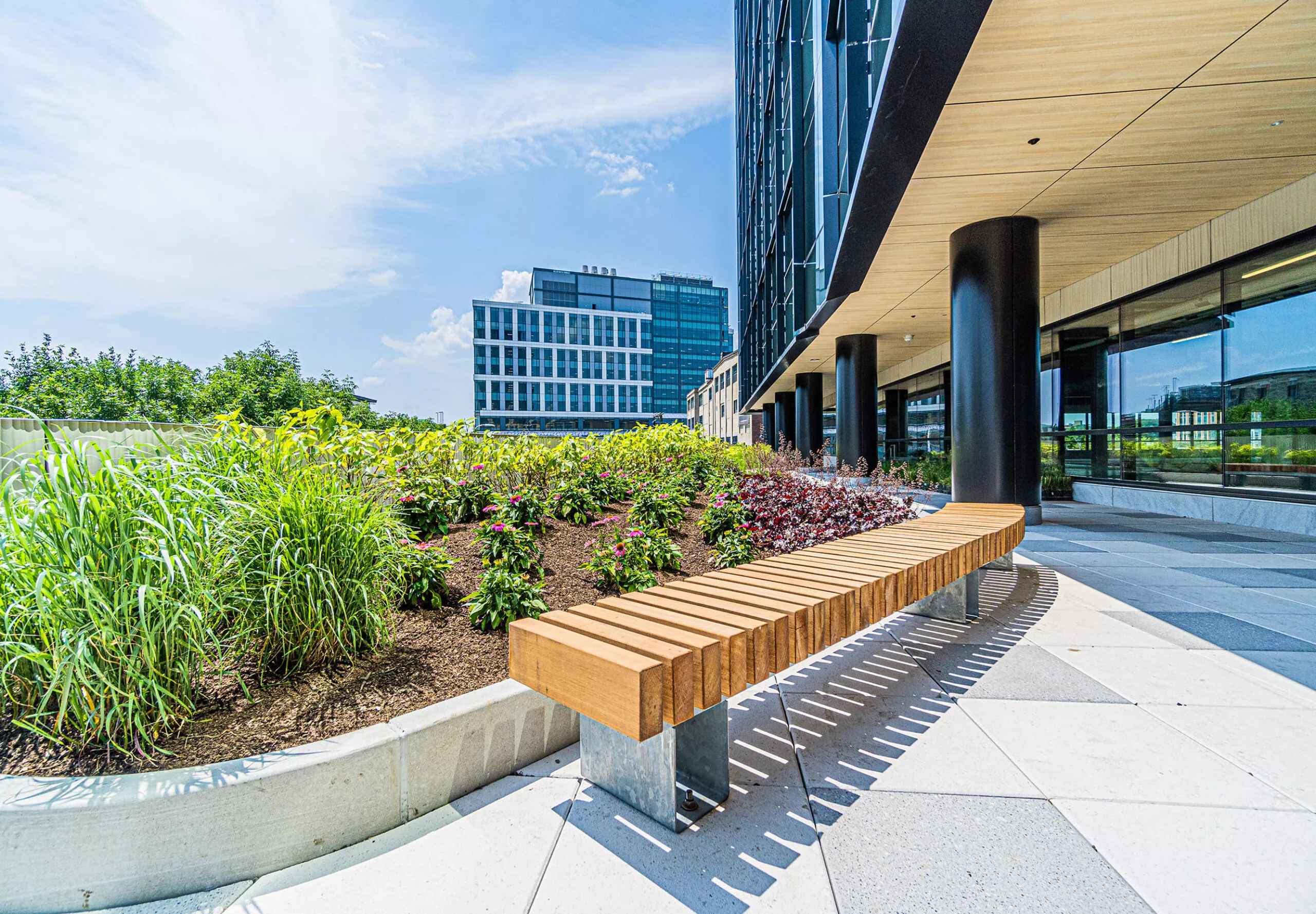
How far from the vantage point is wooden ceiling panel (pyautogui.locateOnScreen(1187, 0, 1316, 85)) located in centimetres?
440

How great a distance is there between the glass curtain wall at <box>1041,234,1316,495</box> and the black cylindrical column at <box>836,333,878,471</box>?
523cm

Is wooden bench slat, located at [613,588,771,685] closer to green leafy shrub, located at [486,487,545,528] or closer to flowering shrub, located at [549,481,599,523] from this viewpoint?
green leafy shrub, located at [486,487,545,528]

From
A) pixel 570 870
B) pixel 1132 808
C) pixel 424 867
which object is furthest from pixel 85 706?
pixel 1132 808

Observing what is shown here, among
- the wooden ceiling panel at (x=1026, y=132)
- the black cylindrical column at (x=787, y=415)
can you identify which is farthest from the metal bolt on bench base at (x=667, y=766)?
the black cylindrical column at (x=787, y=415)

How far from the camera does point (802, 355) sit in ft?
68.7

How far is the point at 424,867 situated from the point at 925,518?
4982 millimetres

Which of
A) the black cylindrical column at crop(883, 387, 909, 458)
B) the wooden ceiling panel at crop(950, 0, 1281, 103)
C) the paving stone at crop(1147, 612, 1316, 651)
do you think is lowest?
the paving stone at crop(1147, 612, 1316, 651)

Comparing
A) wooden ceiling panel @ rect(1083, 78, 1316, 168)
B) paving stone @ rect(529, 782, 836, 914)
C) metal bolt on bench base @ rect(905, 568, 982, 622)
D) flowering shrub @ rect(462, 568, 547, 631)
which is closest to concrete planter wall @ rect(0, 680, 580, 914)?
paving stone @ rect(529, 782, 836, 914)

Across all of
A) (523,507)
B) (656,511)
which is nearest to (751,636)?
(523,507)

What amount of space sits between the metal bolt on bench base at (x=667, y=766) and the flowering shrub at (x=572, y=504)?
11.3 ft

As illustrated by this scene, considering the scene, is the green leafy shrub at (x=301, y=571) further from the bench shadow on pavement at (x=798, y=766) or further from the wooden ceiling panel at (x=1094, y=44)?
the wooden ceiling panel at (x=1094, y=44)

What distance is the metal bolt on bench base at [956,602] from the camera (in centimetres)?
436

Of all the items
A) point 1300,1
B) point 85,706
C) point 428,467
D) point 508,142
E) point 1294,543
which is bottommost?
point 1294,543

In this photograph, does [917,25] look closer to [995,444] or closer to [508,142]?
[995,444]
